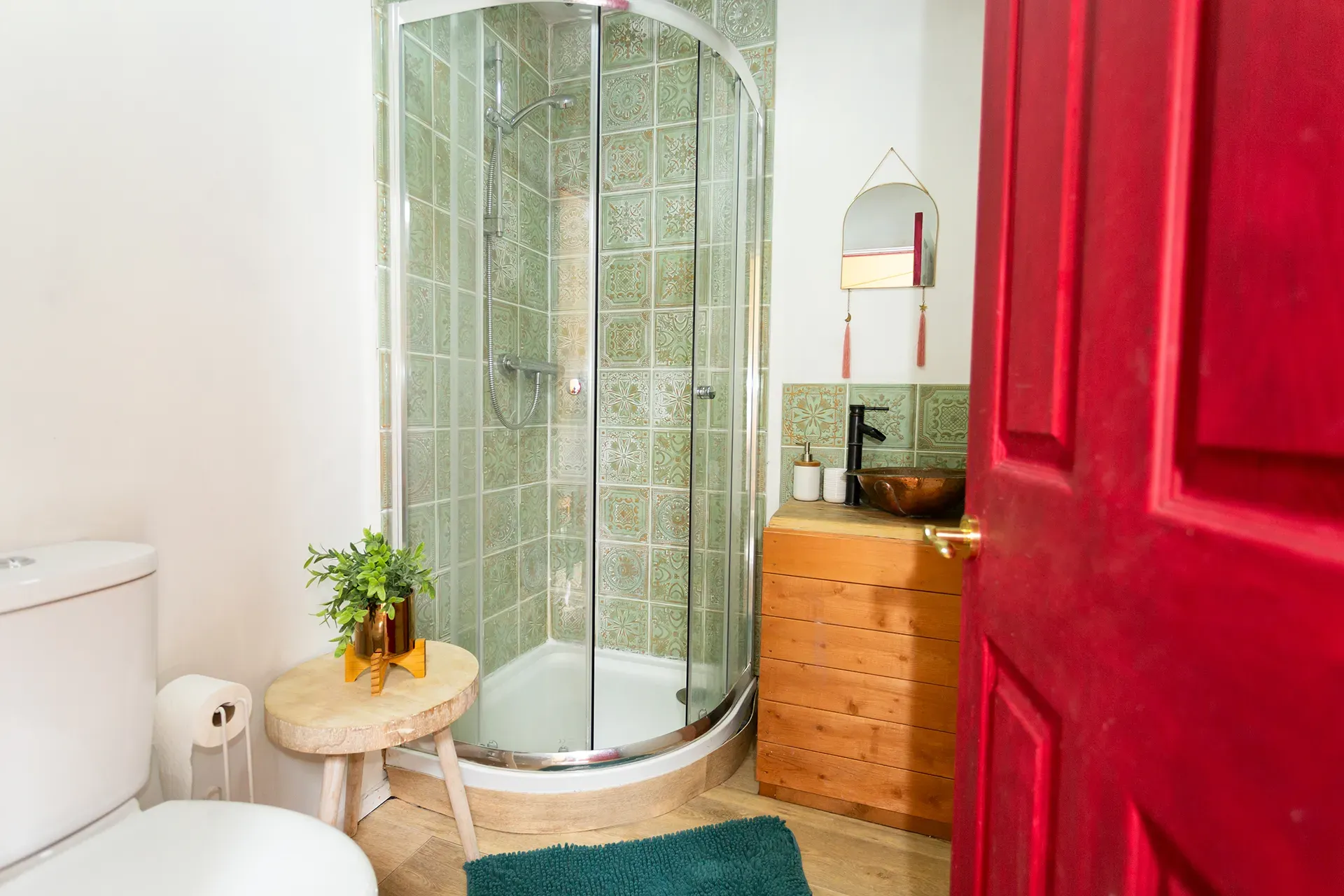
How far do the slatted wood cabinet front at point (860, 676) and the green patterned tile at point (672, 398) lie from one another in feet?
1.48

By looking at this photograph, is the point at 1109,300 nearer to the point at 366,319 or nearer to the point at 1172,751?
the point at 1172,751

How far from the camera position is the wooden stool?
111 centimetres

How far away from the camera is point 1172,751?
379 mm

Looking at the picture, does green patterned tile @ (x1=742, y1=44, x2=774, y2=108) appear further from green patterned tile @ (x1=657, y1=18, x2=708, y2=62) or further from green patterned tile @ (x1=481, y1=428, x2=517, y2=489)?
green patterned tile @ (x1=481, y1=428, x2=517, y2=489)

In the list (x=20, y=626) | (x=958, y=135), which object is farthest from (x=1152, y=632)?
(x=958, y=135)

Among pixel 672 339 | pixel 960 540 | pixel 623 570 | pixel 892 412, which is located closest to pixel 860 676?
pixel 623 570

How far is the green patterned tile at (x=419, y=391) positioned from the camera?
1655 mm

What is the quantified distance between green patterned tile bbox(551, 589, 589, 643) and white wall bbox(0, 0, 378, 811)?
553mm

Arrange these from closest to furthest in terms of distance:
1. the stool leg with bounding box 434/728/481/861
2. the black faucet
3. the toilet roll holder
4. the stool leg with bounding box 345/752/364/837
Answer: the toilet roll holder → the stool leg with bounding box 434/728/481/861 → the stool leg with bounding box 345/752/364/837 → the black faucet

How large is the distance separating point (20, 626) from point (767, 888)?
→ 1.43 m

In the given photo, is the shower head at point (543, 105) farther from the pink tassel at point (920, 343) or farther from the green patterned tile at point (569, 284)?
the pink tassel at point (920, 343)

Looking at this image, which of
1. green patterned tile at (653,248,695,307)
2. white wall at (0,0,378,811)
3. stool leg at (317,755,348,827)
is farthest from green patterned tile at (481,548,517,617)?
green patterned tile at (653,248,695,307)

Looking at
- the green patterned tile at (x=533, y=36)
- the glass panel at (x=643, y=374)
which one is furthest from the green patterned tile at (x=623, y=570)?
the green patterned tile at (x=533, y=36)

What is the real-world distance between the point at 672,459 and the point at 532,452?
45cm
